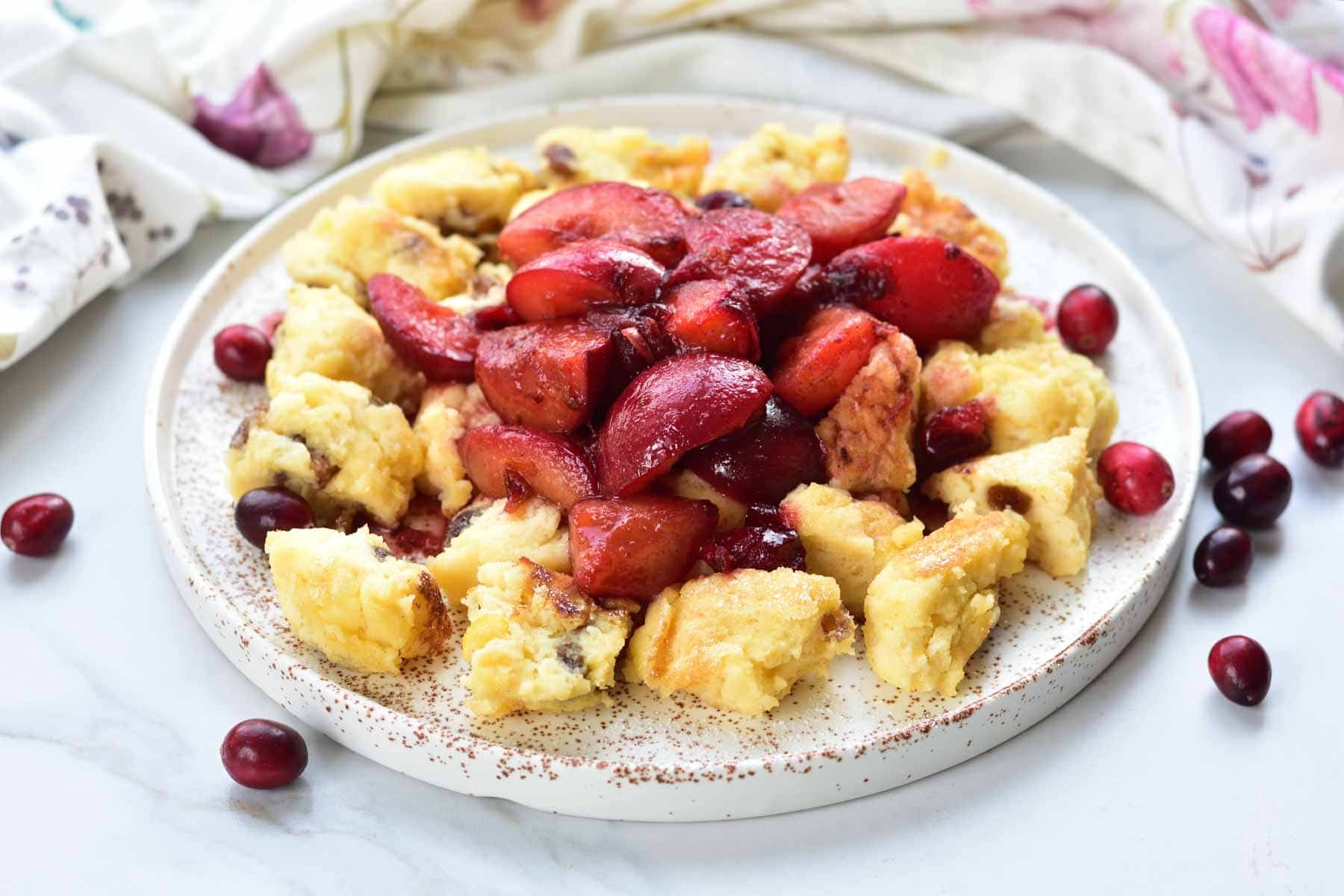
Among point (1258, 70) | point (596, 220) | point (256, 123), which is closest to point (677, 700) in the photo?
point (596, 220)

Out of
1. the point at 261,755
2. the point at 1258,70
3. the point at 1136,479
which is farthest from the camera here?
the point at 1258,70

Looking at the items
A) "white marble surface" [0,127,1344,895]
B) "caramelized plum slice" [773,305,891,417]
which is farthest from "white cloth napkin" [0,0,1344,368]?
"caramelized plum slice" [773,305,891,417]

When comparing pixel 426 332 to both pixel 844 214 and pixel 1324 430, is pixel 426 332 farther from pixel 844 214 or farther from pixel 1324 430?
pixel 1324 430

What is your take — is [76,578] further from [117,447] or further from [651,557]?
[651,557]

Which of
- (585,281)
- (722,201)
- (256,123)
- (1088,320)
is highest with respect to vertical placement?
(585,281)

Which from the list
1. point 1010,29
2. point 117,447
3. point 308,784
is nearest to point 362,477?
point 308,784
